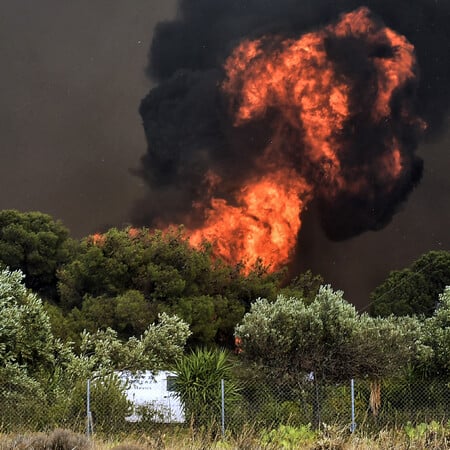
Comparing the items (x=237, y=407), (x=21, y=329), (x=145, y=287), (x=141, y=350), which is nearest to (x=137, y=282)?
(x=145, y=287)

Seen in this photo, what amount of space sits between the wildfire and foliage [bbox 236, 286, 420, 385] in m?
34.0

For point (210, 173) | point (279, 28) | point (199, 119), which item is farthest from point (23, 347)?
point (279, 28)

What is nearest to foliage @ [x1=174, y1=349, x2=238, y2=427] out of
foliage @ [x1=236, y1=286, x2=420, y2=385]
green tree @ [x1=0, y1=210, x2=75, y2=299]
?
foliage @ [x1=236, y1=286, x2=420, y2=385]

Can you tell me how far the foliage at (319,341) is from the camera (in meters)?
20.4

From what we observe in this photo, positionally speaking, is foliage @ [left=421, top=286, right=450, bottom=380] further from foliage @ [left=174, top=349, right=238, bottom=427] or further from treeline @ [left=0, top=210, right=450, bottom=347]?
treeline @ [left=0, top=210, right=450, bottom=347]

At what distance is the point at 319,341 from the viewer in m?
20.7

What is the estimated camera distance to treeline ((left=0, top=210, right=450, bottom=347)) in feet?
116

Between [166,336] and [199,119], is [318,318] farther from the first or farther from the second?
[199,119]

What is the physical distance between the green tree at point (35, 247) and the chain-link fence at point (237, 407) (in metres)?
22.9

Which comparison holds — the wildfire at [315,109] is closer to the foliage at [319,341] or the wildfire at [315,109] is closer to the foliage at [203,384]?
the foliage at [319,341]

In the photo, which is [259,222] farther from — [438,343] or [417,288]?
[438,343]

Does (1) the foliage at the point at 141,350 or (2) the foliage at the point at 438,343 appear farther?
(1) the foliage at the point at 141,350

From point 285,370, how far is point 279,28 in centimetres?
4956

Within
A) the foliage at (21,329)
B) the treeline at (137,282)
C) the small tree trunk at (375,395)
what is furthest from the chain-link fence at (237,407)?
the treeline at (137,282)
